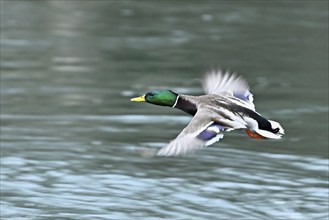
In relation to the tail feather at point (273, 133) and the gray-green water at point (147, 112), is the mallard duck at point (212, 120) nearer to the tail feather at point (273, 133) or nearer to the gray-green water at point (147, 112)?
the tail feather at point (273, 133)

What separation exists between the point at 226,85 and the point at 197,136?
122 cm

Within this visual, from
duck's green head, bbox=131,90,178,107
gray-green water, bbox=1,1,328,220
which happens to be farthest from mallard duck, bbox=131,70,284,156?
gray-green water, bbox=1,1,328,220

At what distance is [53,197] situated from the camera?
341 inches

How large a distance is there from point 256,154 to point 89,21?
362 inches

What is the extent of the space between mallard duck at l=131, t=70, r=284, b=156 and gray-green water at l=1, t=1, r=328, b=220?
172 centimetres

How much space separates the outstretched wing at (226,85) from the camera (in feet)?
23.5

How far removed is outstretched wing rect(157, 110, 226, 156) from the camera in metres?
5.99

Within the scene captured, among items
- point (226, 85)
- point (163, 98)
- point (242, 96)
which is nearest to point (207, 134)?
point (163, 98)

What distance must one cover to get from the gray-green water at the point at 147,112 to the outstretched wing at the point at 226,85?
53.7 inches

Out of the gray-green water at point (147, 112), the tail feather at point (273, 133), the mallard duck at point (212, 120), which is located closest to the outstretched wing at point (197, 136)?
the mallard duck at point (212, 120)

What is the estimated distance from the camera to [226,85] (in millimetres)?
7320

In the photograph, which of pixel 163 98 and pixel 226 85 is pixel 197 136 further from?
pixel 226 85

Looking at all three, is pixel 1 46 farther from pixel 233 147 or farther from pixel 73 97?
pixel 233 147

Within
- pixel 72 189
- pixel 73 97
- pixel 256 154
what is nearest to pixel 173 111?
pixel 73 97
